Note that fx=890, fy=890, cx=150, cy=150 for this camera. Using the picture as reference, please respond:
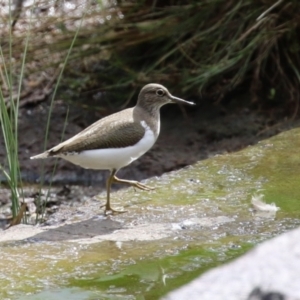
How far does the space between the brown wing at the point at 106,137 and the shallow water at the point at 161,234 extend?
0.32 m

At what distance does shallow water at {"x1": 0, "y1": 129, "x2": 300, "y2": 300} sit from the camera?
340cm

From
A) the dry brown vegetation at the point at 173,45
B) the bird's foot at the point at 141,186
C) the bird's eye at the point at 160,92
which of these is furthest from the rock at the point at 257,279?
the dry brown vegetation at the point at 173,45

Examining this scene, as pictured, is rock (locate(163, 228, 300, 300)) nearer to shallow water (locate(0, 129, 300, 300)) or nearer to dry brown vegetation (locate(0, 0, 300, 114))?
shallow water (locate(0, 129, 300, 300))

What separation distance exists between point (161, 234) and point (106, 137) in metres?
0.80

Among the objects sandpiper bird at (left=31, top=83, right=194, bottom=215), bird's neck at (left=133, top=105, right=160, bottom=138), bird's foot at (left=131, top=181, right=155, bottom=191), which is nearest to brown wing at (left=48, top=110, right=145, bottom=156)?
sandpiper bird at (left=31, top=83, right=194, bottom=215)

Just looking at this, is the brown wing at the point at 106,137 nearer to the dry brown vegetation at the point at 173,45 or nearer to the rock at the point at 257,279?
the dry brown vegetation at the point at 173,45

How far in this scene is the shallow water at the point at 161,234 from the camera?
3.40 metres

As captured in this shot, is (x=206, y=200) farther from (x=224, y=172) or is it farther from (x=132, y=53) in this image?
(x=132, y=53)

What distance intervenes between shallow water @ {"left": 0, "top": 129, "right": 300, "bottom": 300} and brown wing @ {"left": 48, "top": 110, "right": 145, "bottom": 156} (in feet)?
1.07

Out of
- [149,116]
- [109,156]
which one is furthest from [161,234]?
[149,116]

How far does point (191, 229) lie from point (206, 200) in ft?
1.60

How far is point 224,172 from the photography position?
16.4 feet

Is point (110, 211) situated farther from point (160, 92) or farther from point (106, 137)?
point (160, 92)

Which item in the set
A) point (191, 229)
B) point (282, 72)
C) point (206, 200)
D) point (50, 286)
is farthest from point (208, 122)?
point (50, 286)
